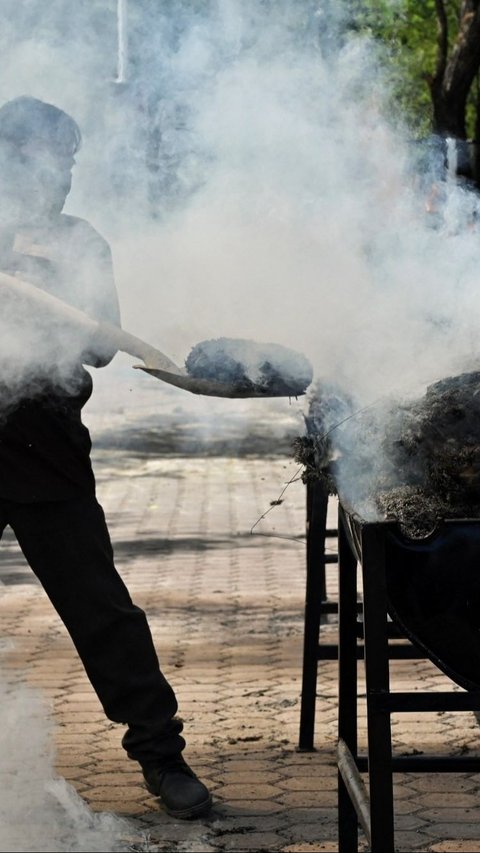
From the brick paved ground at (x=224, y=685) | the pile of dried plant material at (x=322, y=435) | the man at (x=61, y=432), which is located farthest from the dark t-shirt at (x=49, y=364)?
the brick paved ground at (x=224, y=685)

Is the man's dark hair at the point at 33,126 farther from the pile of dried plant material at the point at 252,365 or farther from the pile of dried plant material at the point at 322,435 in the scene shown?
the pile of dried plant material at the point at 322,435

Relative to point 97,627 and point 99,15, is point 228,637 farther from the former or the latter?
point 99,15

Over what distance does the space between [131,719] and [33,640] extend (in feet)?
7.54

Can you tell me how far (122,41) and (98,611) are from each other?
10.8 feet

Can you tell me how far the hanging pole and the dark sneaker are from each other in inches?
124

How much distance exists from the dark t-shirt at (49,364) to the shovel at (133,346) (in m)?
0.06

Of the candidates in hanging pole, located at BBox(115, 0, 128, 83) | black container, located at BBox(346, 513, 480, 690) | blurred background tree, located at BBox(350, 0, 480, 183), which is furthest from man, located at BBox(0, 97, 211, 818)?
blurred background tree, located at BBox(350, 0, 480, 183)

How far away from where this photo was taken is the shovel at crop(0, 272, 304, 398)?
3096mm

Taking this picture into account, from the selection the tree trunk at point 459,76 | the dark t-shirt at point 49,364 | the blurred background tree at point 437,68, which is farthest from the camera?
the tree trunk at point 459,76

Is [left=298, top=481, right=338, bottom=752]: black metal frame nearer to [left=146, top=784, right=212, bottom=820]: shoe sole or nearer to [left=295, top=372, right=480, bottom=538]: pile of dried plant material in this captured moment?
[left=146, top=784, right=212, bottom=820]: shoe sole

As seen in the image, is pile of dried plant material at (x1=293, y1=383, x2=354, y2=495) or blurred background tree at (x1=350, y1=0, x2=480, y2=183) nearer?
pile of dried plant material at (x1=293, y1=383, x2=354, y2=495)

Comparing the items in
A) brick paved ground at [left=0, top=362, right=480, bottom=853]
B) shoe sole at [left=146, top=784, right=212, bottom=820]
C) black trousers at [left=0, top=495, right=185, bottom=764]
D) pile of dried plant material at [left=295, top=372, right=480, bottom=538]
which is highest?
pile of dried plant material at [left=295, top=372, right=480, bottom=538]

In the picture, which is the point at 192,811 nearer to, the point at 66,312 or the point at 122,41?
the point at 66,312

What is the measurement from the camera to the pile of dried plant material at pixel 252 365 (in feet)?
10.3
